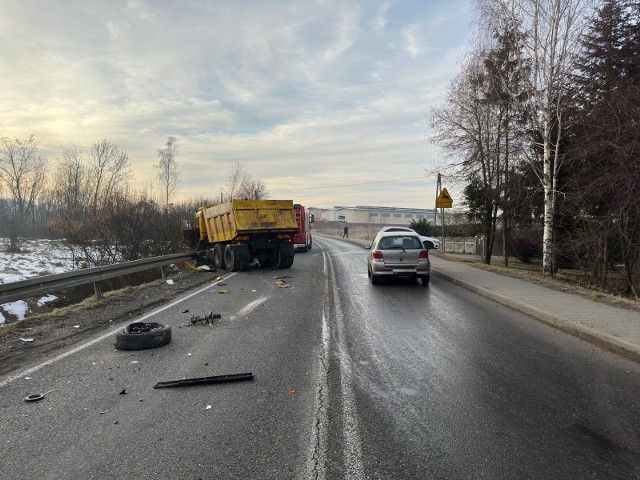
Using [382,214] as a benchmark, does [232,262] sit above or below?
below

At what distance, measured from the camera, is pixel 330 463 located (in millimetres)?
3229

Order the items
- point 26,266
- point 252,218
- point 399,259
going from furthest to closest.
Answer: point 26,266 < point 252,218 < point 399,259

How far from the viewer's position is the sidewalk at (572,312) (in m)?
6.51

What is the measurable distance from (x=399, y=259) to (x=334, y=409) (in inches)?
365

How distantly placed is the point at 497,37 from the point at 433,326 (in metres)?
15.8

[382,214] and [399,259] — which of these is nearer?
[399,259]

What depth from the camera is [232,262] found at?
17.5 meters

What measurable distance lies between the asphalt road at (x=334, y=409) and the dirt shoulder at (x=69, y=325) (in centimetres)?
63

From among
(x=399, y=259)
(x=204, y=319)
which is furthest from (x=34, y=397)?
(x=399, y=259)

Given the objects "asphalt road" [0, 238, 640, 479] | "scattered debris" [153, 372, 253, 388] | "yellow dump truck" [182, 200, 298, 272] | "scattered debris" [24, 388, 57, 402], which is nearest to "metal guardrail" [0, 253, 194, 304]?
"asphalt road" [0, 238, 640, 479]

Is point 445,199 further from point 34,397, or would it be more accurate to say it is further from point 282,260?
point 34,397

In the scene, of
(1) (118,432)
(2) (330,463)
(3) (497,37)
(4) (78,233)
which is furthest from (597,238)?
(4) (78,233)

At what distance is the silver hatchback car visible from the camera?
1309 centimetres

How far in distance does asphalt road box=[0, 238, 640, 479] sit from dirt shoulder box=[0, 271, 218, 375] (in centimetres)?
63
